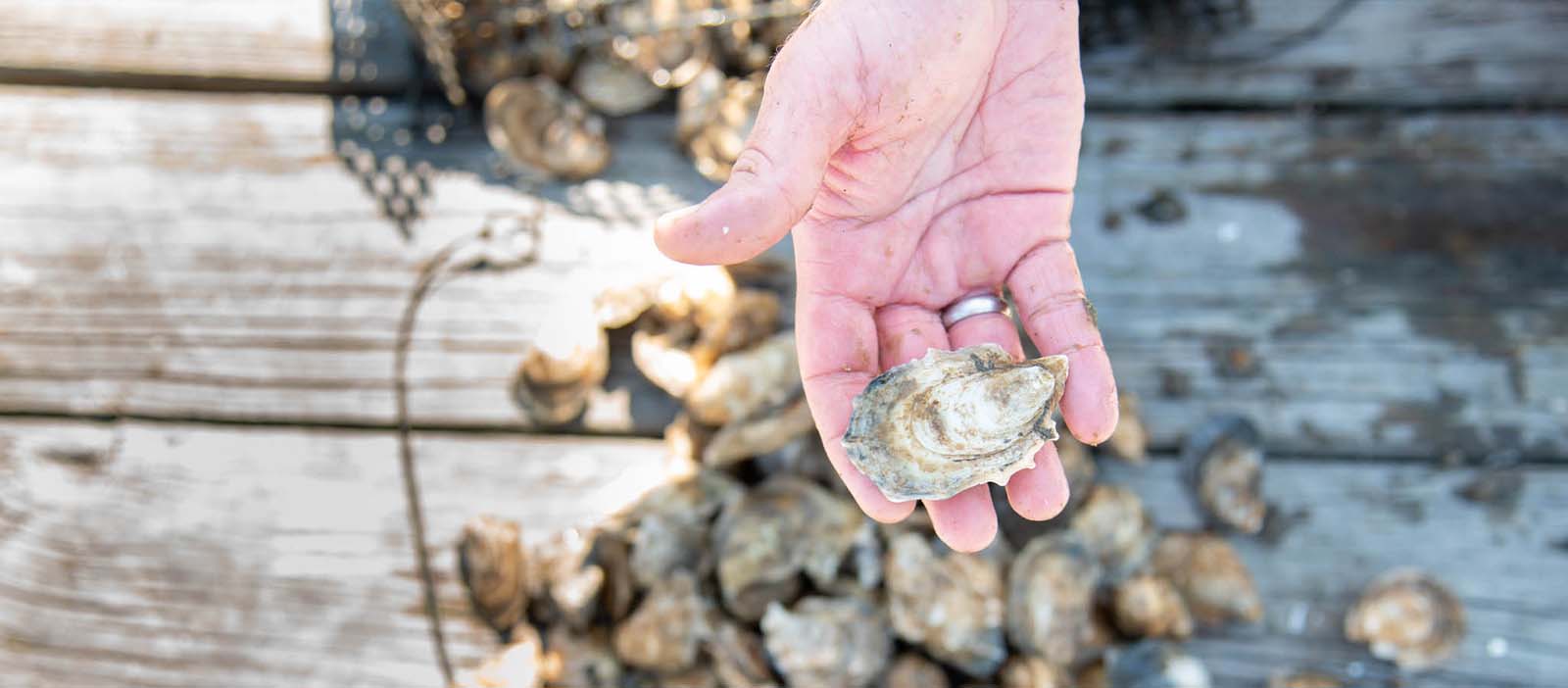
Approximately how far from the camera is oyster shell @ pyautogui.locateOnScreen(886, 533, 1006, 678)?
71.9 inches

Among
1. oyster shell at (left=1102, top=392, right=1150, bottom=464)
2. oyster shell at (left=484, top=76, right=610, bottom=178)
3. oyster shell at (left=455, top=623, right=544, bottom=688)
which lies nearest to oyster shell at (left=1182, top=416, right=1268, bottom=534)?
oyster shell at (left=1102, top=392, right=1150, bottom=464)

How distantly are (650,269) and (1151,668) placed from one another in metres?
1.40

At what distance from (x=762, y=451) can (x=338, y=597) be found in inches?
41.5

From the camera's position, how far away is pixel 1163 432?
2203mm

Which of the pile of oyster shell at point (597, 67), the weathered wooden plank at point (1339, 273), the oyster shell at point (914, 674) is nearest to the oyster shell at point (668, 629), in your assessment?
the oyster shell at point (914, 674)

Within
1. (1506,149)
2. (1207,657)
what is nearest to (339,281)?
(1207,657)

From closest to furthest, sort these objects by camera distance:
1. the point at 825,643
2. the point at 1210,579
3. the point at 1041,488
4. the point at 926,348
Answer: the point at 1041,488
the point at 926,348
the point at 825,643
the point at 1210,579

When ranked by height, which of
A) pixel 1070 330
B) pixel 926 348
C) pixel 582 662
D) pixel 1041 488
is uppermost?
pixel 1070 330

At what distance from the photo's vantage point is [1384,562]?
2.11 metres

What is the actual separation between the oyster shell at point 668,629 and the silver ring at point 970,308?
2.45ft

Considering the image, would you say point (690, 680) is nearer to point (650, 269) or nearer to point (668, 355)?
point (668, 355)

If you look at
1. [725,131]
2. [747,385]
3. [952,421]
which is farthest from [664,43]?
[952,421]

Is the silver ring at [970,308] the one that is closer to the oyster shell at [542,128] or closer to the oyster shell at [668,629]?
the oyster shell at [668,629]

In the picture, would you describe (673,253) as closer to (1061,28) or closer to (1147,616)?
(1061,28)
